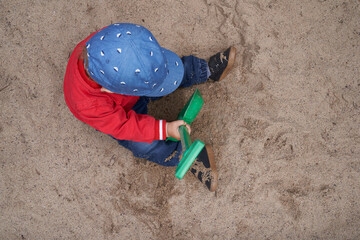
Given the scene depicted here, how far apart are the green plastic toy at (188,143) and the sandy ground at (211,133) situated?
0.11 metres

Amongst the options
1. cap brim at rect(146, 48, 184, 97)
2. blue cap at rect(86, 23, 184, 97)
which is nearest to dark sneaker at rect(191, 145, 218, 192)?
cap brim at rect(146, 48, 184, 97)

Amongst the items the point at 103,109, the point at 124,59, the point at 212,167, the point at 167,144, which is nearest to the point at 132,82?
the point at 124,59

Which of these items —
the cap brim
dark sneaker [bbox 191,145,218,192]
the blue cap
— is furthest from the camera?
dark sneaker [bbox 191,145,218,192]

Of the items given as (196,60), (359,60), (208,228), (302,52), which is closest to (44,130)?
(196,60)

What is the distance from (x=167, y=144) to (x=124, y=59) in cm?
49

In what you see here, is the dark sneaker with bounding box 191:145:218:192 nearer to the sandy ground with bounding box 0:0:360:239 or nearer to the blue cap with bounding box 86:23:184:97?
the sandy ground with bounding box 0:0:360:239

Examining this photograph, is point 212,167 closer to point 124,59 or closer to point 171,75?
point 171,75

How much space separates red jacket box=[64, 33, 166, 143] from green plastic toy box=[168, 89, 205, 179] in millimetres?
90

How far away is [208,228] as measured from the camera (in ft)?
4.05

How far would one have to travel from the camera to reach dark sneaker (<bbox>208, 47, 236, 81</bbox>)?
3.92ft

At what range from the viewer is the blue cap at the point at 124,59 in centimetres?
79

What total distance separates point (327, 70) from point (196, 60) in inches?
22.3

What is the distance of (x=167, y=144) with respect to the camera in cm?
118

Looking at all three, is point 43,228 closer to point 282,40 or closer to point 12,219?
point 12,219
